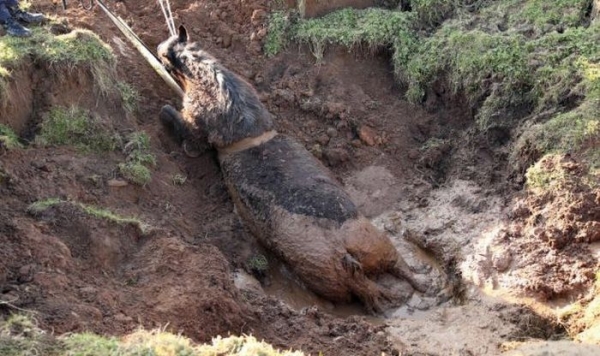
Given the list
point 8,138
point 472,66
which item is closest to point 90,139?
point 8,138

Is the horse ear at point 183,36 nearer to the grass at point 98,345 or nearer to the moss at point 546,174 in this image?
the moss at point 546,174

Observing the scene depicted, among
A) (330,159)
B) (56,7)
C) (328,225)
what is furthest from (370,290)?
(56,7)

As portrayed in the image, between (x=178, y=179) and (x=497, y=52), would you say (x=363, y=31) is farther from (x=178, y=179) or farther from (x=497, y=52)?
(x=178, y=179)

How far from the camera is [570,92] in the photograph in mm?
6168

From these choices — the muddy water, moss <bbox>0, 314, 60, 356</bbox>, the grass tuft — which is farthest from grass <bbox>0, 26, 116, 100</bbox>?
moss <bbox>0, 314, 60, 356</bbox>

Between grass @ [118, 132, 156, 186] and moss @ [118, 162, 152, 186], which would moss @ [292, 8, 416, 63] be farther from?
moss @ [118, 162, 152, 186]

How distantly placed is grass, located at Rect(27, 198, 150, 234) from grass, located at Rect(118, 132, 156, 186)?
643 millimetres

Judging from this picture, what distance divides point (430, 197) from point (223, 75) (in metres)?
2.45

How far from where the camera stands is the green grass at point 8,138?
5.28m

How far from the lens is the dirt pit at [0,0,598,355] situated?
14.1 ft

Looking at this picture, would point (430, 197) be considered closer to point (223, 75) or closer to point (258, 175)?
point (258, 175)

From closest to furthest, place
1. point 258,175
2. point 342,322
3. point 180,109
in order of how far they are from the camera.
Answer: point 342,322 → point 258,175 → point 180,109

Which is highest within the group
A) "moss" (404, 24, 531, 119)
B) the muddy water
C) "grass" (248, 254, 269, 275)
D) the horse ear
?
the horse ear

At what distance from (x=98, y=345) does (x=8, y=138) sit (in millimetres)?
2843
